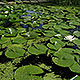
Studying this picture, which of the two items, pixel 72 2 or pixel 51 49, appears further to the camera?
pixel 72 2

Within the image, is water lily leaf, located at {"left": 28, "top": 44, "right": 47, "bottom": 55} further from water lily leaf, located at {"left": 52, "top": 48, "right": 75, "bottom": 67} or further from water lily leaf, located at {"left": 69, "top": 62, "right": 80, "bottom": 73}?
water lily leaf, located at {"left": 69, "top": 62, "right": 80, "bottom": 73}

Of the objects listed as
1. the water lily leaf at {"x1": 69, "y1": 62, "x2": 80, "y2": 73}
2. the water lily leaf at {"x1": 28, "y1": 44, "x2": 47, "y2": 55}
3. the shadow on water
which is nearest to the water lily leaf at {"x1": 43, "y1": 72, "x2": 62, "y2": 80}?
the shadow on water

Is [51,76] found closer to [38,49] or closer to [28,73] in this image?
[28,73]

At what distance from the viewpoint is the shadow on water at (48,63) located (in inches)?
38.8

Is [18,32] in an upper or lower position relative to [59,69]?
upper

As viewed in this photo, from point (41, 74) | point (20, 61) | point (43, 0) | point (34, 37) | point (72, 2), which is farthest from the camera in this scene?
point (43, 0)

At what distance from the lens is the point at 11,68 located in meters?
1.01

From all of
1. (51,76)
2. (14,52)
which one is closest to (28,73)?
(51,76)

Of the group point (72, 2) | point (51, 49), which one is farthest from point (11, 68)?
point (72, 2)

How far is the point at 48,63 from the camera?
3.63 feet

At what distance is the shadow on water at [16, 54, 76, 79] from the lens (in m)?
0.99

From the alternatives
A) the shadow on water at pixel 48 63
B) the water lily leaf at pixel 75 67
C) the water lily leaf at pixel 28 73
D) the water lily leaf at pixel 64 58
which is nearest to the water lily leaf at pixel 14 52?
the shadow on water at pixel 48 63

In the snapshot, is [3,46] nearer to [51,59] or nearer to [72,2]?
[51,59]

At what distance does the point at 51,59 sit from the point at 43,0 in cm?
417
